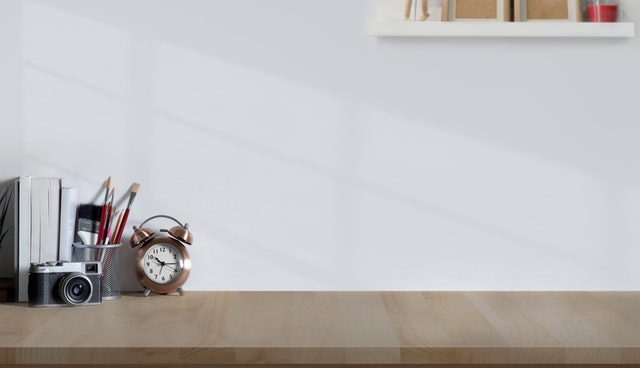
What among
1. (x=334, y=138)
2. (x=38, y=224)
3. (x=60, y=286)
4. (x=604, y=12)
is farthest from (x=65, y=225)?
(x=604, y=12)

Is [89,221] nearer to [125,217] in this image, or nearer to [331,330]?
[125,217]

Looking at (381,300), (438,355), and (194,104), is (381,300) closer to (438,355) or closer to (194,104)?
(438,355)

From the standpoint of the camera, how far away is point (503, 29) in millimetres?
2211

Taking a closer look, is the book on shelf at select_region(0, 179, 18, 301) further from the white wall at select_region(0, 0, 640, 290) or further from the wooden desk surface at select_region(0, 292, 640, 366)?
the wooden desk surface at select_region(0, 292, 640, 366)

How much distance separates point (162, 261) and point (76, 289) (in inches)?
9.0

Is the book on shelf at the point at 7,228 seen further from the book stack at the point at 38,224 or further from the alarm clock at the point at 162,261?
the alarm clock at the point at 162,261

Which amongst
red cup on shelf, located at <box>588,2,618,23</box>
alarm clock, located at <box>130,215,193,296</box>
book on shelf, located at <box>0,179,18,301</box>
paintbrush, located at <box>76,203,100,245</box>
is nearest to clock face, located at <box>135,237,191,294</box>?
alarm clock, located at <box>130,215,193,296</box>

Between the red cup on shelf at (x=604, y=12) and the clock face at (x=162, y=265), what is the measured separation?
118 centimetres

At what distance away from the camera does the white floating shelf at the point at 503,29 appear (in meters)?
2.21

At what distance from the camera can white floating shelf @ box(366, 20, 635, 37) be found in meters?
2.21

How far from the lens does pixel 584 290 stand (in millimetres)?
2287

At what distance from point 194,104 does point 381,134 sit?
485 mm

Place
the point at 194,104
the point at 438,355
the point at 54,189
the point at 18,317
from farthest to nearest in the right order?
the point at 194,104
the point at 54,189
the point at 18,317
the point at 438,355

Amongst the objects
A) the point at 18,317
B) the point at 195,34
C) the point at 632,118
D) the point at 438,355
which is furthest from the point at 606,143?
the point at 18,317
